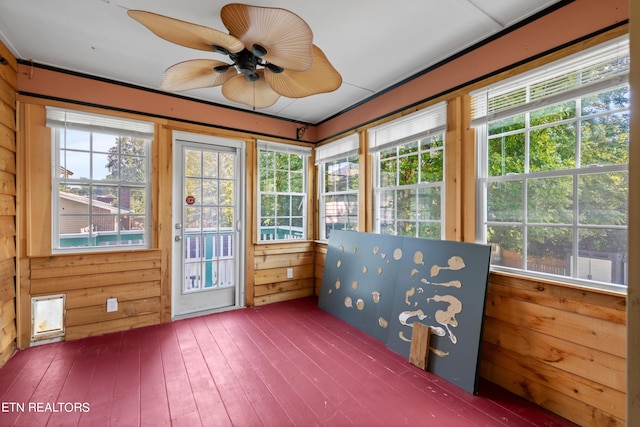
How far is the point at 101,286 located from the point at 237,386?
72.6 inches

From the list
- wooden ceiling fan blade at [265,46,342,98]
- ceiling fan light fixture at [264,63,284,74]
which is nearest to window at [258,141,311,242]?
wooden ceiling fan blade at [265,46,342,98]

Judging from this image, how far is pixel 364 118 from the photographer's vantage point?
3424mm

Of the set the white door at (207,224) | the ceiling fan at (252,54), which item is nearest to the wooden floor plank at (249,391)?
the white door at (207,224)

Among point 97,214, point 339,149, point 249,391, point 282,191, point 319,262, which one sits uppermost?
point 339,149

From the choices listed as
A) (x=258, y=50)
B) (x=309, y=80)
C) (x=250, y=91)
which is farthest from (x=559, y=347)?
(x=250, y=91)

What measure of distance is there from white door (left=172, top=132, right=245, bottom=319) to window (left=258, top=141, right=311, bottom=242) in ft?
0.99

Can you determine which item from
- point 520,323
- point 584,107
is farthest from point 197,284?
point 584,107

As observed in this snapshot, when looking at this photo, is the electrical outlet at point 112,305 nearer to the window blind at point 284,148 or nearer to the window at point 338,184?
the window blind at point 284,148

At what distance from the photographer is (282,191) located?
408 cm

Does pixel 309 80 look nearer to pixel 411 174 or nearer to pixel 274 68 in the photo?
pixel 274 68

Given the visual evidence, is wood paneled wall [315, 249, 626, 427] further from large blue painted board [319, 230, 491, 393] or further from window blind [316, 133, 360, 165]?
window blind [316, 133, 360, 165]

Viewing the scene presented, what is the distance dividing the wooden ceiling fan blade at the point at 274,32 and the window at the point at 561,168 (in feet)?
5.04

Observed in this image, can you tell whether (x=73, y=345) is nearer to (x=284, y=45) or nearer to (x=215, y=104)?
(x=215, y=104)

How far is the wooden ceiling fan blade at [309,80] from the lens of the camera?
173 centimetres
